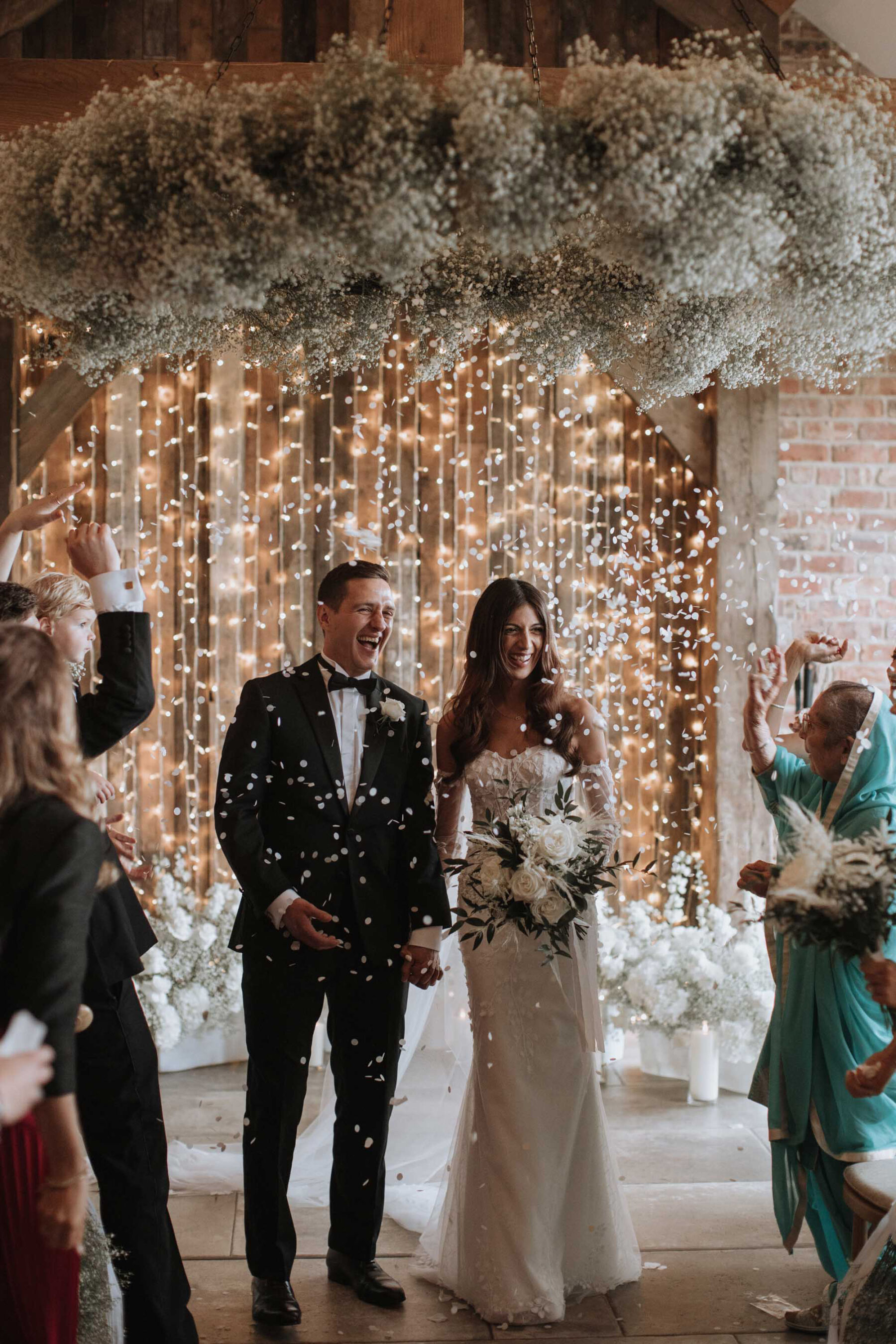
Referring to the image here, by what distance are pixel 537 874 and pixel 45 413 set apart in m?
3.29

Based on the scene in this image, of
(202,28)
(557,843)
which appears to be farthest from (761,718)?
(202,28)

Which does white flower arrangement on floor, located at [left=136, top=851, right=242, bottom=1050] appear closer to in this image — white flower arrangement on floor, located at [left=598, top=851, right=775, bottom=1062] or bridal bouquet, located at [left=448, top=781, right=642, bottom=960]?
white flower arrangement on floor, located at [left=598, top=851, right=775, bottom=1062]

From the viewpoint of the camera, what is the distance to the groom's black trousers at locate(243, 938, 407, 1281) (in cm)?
297

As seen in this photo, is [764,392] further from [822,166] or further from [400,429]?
[822,166]

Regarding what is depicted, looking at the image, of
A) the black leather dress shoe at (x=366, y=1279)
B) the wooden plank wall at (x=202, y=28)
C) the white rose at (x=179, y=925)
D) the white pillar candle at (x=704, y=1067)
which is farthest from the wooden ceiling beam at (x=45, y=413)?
the white pillar candle at (x=704, y=1067)

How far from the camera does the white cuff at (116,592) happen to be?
261 cm

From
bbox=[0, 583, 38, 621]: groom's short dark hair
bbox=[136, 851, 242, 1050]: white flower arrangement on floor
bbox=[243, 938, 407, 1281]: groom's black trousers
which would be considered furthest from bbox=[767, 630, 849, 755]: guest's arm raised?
bbox=[136, 851, 242, 1050]: white flower arrangement on floor

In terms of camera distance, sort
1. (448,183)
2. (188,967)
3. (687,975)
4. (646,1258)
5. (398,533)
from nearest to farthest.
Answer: (448,183) < (646,1258) < (687,975) < (188,967) < (398,533)

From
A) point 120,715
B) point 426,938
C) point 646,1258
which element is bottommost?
point 646,1258

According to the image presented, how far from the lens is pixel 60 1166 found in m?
1.74

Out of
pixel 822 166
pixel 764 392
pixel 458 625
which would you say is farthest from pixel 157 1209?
pixel 764 392

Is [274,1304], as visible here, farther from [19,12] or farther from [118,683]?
[19,12]

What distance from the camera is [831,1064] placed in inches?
116

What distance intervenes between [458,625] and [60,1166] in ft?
12.3
